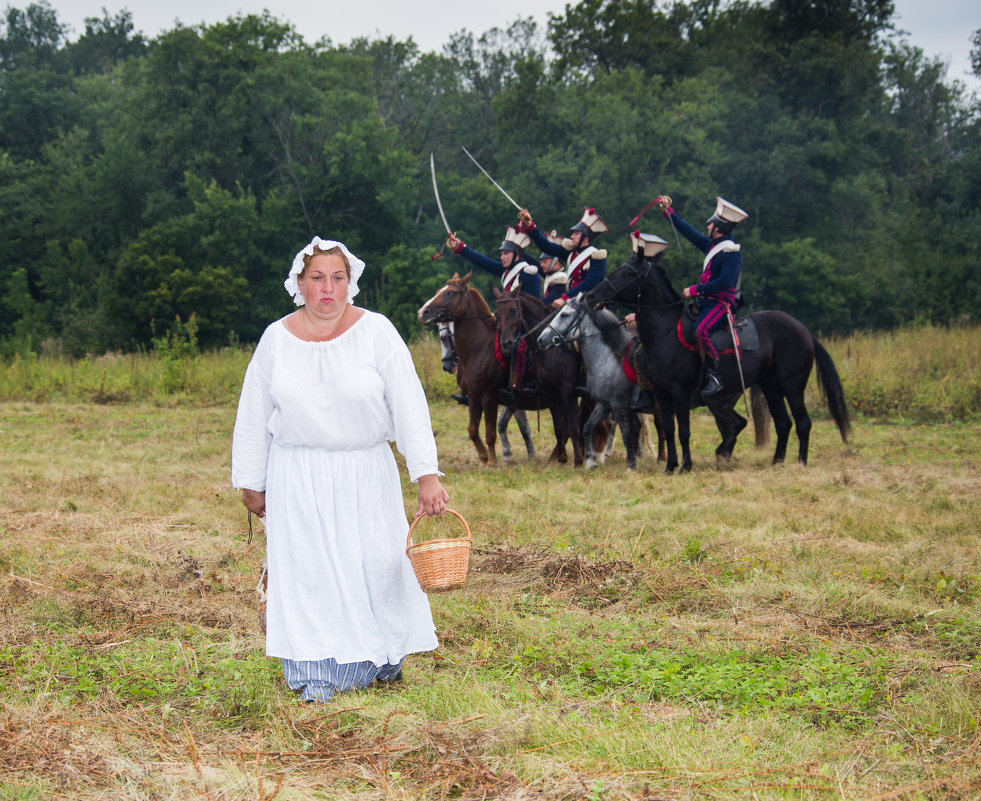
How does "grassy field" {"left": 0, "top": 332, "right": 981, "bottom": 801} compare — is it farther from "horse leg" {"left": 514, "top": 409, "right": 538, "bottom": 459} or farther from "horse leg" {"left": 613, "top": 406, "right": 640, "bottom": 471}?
"horse leg" {"left": 514, "top": 409, "right": 538, "bottom": 459}

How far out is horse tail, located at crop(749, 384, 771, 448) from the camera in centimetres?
1234

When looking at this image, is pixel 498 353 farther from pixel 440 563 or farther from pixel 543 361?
pixel 440 563

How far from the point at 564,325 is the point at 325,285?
7.31m

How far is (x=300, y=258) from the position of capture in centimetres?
452

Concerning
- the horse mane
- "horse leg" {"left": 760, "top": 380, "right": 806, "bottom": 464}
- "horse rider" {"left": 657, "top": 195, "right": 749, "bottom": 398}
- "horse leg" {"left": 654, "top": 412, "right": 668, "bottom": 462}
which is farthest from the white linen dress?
"horse leg" {"left": 760, "top": 380, "right": 806, "bottom": 464}

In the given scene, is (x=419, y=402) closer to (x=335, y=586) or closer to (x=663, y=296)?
(x=335, y=586)

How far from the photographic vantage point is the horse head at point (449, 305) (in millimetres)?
12273

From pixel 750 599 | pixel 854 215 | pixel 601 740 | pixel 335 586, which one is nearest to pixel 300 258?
pixel 335 586

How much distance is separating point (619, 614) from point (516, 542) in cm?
188

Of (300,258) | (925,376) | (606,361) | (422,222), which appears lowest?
(925,376)

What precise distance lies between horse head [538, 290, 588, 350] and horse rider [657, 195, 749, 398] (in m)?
1.19

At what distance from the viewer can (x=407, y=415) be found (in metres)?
4.51

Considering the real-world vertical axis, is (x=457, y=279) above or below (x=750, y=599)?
above

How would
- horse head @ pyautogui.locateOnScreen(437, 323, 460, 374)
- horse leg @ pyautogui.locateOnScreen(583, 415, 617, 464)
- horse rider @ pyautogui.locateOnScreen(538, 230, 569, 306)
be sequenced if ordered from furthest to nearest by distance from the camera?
horse head @ pyautogui.locateOnScreen(437, 323, 460, 374) < horse rider @ pyautogui.locateOnScreen(538, 230, 569, 306) < horse leg @ pyautogui.locateOnScreen(583, 415, 617, 464)
